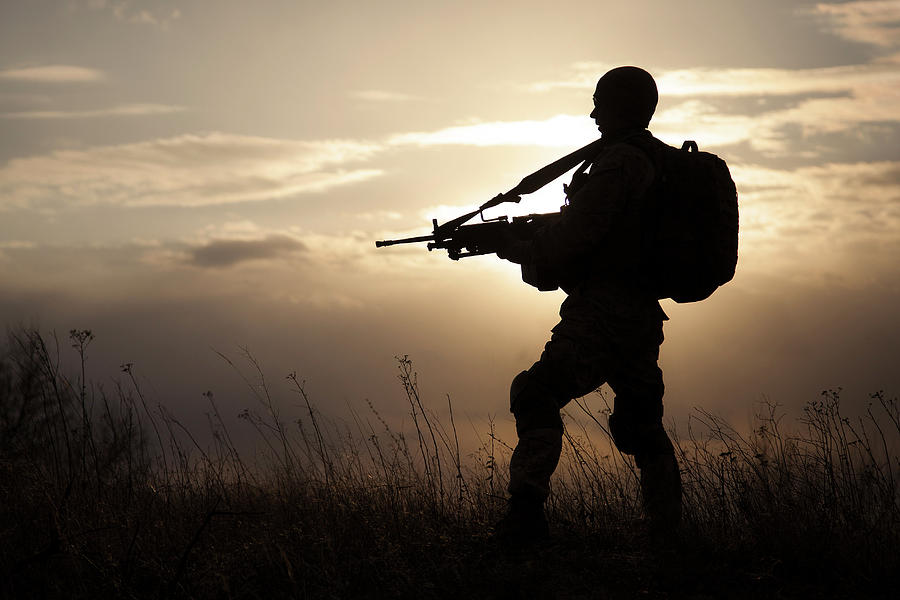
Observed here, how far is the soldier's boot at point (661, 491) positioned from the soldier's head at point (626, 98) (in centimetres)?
197

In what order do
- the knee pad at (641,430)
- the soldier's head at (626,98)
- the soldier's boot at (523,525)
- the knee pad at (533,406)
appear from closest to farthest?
the soldier's boot at (523,525) < the knee pad at (533,406) < the soldier's head at (626,98) < the knee pad at (641,430)

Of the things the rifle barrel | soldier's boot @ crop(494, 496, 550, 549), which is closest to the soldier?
soldier's boot @ crop(494, 496, 550, 549)

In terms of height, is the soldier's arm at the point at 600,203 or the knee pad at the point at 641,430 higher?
the soldier's arm at the point at 600,203

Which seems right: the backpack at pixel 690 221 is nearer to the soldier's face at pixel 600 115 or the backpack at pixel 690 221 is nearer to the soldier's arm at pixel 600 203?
the soldier's arm at pixel 600 203

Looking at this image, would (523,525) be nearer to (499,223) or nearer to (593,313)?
(593,313)

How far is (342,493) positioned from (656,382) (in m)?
2.15

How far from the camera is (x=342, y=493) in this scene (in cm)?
491

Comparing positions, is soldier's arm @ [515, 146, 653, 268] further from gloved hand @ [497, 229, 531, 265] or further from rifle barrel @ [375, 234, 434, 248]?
rifle barrel @ [375, 234, 434, 248]

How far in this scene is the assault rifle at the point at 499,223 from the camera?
4.68 meters

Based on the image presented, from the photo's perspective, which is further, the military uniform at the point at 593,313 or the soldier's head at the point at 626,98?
the soldier's head at the point at 626,98

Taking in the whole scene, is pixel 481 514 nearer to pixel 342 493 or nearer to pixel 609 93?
pixel 342 493

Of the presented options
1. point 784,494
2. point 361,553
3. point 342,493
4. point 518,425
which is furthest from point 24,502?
point 784,494

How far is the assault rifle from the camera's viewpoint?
184 inches

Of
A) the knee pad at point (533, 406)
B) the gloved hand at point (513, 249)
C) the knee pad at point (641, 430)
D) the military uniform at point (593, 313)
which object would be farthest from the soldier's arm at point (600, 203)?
the knee pad at point (641, 430)
